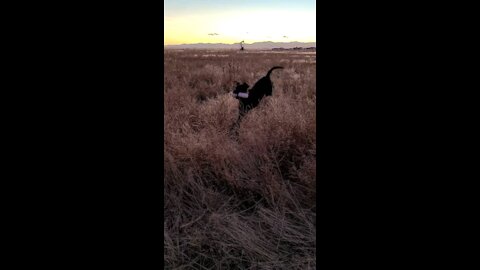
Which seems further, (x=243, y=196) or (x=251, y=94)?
(x=251, y=94)

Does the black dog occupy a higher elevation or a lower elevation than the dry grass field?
higher

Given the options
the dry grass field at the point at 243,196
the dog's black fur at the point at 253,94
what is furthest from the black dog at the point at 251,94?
the dry grass field at the point at 243,196

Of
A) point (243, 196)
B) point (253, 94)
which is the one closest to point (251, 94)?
point (253, 94)

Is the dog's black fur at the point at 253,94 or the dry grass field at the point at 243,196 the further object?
the dog's black fur at the point at 253,94

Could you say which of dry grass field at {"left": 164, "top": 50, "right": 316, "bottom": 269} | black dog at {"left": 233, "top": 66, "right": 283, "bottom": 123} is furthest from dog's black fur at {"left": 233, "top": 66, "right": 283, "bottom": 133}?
dry grass field at {"left": 164, "top": 50, "right": 316, "bottom": 269}

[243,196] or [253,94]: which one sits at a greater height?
[253,94]

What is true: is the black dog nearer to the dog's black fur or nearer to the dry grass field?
the dog's black fur

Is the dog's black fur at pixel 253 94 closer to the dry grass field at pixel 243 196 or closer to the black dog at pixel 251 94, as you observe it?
the black dog at pixel 251 94

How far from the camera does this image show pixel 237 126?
14.3 feet

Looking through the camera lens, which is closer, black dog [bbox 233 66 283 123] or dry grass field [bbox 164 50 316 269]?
dry grass field [bbox 164 50 316 269]

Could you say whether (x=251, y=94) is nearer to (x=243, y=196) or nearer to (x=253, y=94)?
(x=253, y=94)
